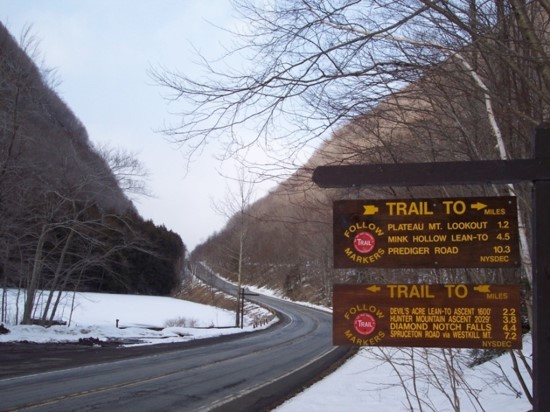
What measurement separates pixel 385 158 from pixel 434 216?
2.75 meters

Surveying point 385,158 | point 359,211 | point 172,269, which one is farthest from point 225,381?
point 172,269

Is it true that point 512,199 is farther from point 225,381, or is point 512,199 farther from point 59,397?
point 225,381

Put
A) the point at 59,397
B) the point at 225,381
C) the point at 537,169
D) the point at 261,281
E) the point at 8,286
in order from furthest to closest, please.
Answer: the point at 261,281 → the point at 8,286 → the point at 225,381 → the point at 59,397 → the point at 537,169

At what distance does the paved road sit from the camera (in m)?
10.4

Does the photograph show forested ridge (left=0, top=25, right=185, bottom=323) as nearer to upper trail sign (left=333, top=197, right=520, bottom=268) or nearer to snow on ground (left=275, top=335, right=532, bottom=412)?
snow on ground (left=275, top=335, right=532, bottom=412)

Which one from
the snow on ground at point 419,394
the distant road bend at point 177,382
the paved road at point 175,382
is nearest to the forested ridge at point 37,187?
the distant road bend at point 177,382

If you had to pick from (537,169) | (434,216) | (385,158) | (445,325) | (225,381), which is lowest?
(225,381)

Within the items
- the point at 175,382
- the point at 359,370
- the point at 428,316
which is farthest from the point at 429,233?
the point at 359,370

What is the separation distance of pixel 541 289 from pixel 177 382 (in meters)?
11.1

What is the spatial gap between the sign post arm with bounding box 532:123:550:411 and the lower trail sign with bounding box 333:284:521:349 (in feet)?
0.54

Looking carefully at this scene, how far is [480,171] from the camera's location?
3.96 metres

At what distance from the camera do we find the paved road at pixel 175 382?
10.4m

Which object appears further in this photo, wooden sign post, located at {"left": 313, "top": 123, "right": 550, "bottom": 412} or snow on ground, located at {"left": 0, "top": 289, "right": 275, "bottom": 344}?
snow on ground, located at {"left": 0, "top": 289, "right": 275, "bottom": 344}

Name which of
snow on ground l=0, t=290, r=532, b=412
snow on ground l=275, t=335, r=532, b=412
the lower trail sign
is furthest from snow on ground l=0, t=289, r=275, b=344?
the lower trail sign
